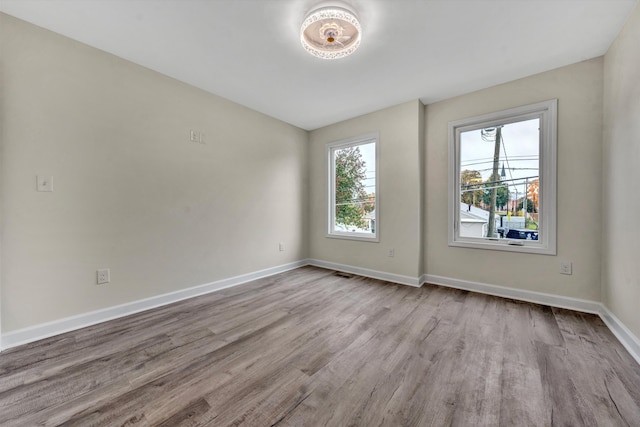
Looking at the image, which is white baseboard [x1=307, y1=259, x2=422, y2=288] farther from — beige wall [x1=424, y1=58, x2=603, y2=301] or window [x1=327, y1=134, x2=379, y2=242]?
beige wall [x1=424, y1=58, x2=603, y2=301]

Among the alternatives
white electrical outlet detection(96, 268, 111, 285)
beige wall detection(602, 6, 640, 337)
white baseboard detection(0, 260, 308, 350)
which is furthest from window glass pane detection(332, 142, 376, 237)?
white electrical outlet detection(96, 268, 111, 285)

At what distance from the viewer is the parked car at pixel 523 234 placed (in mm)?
2705

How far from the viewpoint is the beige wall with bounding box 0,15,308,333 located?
1.86 meters

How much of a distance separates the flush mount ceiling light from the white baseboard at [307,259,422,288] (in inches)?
108

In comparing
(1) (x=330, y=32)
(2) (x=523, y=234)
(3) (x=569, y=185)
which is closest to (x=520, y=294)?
(2) (x=523, y=234)

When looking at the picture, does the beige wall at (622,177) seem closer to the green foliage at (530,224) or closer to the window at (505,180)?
the window at (505,180)

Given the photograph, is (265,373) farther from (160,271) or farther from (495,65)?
(495,65)

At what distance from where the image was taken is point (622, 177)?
1.95 meters

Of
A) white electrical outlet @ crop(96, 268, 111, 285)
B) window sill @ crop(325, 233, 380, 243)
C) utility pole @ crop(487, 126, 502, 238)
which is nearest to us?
white electrical outlet @ crop(96, 268, 111, 285)

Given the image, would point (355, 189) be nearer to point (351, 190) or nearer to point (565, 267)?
point (351, 190)

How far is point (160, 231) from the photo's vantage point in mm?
2580

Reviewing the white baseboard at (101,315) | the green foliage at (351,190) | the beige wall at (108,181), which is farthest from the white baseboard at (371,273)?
the white baseboard at (101,315)

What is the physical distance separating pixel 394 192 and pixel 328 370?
8.24ft

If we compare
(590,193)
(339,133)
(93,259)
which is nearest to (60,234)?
(93,259)
